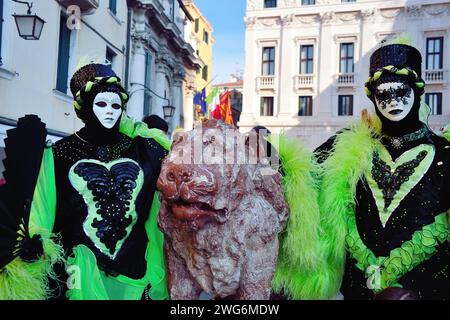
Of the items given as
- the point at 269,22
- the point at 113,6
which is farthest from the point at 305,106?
the point at 113,6

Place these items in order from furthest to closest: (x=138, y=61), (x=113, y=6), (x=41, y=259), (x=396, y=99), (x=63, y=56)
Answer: (x=138, y=61), (x=113, y=6), (x=63, y=56), (x=396, y=99), (x=41, y=259)

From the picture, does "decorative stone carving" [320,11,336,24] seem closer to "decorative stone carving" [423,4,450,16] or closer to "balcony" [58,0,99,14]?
"decorative stone carving" [423,4,450,16]

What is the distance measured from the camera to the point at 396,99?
211 cm

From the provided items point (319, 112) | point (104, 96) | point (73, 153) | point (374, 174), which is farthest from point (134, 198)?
point (319, 112)

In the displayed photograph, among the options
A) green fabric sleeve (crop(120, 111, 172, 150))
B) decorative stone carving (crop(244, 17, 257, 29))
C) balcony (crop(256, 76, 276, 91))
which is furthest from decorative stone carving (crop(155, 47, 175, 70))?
green fabric sleeve (crop(120, 111, 172, 150))

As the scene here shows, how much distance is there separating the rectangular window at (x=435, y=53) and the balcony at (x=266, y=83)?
704 centimetres

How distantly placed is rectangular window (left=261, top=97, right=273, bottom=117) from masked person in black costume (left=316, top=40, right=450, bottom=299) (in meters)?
19.3

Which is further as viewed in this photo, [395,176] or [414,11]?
[414,11]

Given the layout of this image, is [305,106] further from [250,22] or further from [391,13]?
[391,13]

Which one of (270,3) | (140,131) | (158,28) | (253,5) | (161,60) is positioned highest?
(270,3)

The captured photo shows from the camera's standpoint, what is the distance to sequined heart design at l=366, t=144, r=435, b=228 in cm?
212

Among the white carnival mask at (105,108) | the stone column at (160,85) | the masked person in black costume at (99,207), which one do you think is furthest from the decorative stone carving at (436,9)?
the white carnival mask at (105,108)

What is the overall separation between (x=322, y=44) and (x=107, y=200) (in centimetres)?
→ 1991
